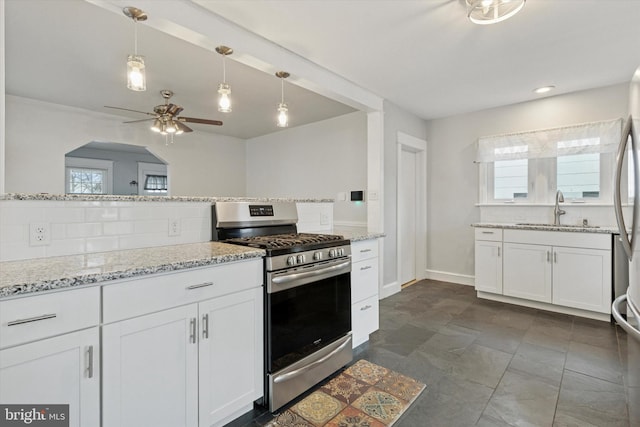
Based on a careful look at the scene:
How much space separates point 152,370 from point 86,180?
20.6 feet

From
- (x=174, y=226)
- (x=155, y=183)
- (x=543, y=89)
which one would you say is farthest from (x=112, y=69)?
(x=543, y=89)

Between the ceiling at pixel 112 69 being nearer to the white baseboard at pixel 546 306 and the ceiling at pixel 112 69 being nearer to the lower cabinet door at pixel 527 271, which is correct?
the lower cabinet door at pixel 527 271

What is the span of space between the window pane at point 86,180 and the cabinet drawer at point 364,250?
235 inches

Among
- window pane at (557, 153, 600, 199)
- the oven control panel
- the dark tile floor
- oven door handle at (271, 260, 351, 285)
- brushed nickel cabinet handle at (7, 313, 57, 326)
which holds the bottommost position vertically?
the dark tile floor

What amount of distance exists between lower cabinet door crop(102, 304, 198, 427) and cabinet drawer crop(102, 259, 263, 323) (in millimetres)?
40

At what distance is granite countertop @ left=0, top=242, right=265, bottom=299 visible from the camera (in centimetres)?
104

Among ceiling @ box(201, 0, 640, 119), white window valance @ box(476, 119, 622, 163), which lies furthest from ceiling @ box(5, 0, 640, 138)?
white window valance @ box(476, 119, 622, 163)

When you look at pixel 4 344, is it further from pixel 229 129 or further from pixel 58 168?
pixel 229 129

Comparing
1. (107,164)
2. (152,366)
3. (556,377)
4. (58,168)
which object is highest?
(107,164)

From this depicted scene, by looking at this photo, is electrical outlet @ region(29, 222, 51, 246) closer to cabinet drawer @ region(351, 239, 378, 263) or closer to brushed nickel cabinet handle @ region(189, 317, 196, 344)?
brushed nickel cabinet handle @ region(189, 317, 196, 344)

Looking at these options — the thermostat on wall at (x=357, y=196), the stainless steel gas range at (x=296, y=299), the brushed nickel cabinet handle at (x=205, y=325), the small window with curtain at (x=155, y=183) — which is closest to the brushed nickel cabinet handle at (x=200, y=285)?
the brushed nickel cabinet handle at (x=205, y=325)

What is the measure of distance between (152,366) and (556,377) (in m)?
2.49

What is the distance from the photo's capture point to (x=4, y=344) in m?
0.97

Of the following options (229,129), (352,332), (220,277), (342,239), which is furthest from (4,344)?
(229,129)
